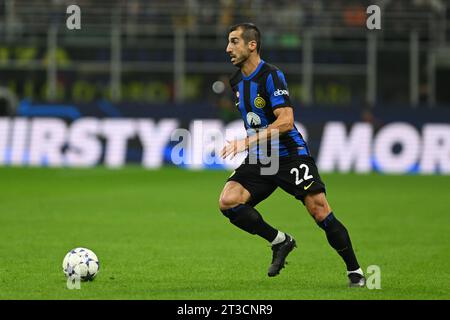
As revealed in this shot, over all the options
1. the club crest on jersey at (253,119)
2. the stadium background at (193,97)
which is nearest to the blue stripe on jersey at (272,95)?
the club crest on jersey at (253,119)

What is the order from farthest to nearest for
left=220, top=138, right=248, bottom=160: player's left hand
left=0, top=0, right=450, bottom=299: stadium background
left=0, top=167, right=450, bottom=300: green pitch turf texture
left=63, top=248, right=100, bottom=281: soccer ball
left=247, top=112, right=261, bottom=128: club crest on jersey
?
left=0, top=0, right=450, bottom=299: stadium background
left=247, top=112, right=261, bottom=128: club crest on jersey
left=63, top=248, right=100, bottom=281: soccer ball
left=0, top=167, right=450, bottom=300: green pitch turf texture
left=220, top=138, right=248, bottom=160: player's left hand

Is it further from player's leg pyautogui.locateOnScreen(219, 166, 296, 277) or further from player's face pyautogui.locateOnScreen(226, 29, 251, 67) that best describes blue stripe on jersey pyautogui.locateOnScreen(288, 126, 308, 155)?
player's face pyautogui.locateOnScreen(226, 29, 251, 67)

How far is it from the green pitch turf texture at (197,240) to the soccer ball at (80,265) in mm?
102

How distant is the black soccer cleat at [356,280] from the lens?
29.2ft

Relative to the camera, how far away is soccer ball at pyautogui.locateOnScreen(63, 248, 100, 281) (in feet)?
29.5

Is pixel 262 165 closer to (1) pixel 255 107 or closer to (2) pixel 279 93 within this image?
(1) pixel 255 107

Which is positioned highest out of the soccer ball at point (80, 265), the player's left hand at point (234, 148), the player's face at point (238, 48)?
the player's face at point (238, 48)

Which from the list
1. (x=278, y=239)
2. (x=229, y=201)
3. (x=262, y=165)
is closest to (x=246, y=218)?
(x=229, y=201)

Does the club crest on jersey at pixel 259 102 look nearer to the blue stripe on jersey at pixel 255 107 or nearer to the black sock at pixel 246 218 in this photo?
the blue stripe on jersey at pixel 255 107

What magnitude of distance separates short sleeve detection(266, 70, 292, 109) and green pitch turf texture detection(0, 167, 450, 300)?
1.65 meters

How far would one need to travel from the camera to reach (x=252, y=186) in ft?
30.1

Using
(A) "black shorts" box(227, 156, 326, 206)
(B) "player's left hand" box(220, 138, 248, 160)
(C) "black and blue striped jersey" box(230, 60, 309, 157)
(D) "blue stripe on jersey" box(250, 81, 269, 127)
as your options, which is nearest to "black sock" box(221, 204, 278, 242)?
(A) "black shorts" box(227, 156, 326, 206)

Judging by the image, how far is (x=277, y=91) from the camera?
8.88 meters

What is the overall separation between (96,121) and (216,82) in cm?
417
